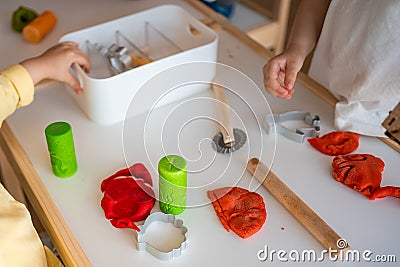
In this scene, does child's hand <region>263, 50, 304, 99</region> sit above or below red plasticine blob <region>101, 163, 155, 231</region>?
above

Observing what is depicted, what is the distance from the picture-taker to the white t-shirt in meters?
0.73

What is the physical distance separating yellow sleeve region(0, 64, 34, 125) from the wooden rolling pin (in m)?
0.32

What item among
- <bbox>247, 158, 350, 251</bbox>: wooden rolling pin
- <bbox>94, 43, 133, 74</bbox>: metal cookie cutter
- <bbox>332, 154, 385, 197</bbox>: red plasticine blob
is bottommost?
<bbox>247, 158, 350, 251</bbox>: wooden rolling pin

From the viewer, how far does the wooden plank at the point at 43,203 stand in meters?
0.61

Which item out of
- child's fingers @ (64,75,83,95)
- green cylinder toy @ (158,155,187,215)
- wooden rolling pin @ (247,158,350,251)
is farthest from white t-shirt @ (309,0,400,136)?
child's fingers @ (64,75,83,95)

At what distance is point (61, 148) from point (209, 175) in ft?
0.65

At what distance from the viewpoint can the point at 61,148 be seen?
26.5 inches

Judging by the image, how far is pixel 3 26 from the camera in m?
1.01

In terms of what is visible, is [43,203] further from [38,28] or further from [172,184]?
[38,28]

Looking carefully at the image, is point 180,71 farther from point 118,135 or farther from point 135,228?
point 135,228

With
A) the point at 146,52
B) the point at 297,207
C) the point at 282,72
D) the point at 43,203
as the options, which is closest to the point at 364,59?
the point at 282,72

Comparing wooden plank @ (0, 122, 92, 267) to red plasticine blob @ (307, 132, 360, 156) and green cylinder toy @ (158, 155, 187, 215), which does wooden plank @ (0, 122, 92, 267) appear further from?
red plasticine blob @ (307, 132, 360, 156)

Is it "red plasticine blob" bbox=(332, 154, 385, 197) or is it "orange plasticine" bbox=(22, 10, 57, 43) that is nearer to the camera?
"red plasticine blob" bbox=(332, 154, 385, 197)

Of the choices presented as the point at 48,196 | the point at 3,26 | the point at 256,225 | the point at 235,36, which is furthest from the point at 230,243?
the point at 3,26
